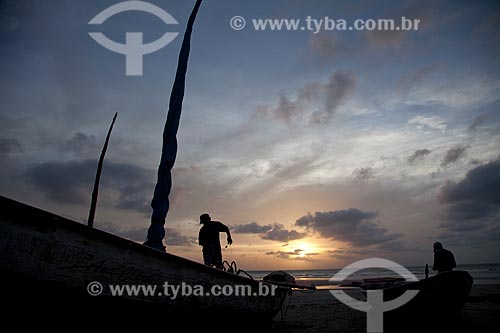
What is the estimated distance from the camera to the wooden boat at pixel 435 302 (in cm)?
667

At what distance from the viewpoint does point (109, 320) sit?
15.3ft

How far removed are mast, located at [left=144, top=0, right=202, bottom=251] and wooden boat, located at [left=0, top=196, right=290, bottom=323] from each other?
1.79 metres

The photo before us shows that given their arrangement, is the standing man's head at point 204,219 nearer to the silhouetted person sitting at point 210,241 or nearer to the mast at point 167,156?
the silhouetted person sitting at point 210,241

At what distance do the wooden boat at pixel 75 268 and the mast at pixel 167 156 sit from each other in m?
1.79

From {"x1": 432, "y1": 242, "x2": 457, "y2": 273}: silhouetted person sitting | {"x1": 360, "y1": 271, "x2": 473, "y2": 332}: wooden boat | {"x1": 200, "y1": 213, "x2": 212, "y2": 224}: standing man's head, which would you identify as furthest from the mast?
{"x1": 432, "y1": 242, "x2": 457, "y2": 273}: silhouetted person sitting

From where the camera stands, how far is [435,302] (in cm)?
674

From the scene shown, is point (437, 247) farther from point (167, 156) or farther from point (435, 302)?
point (167, 156)

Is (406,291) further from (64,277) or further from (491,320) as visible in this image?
(64,277)

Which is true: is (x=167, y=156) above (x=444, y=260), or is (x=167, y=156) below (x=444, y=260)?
above

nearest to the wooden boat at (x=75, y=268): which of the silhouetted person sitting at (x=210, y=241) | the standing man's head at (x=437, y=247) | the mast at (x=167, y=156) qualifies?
the mast at (x=167, y=156)

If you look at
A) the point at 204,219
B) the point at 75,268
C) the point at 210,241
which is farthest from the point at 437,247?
the point at 75,268

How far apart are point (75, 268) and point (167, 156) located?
11.7 feet

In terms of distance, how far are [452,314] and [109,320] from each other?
670 centimetres

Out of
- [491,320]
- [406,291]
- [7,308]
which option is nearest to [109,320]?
[7,308]
